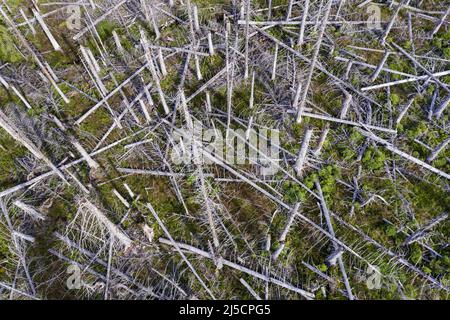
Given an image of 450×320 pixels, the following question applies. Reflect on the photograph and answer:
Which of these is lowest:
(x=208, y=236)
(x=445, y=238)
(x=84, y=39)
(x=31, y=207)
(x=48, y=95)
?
(x=445, y=238)

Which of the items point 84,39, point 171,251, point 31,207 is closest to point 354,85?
point 171,251

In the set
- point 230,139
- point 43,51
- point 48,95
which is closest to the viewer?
point 230,139

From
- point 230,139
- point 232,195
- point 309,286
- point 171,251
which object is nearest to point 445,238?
point 309,286

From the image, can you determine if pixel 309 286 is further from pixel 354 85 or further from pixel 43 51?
pixel 43 51

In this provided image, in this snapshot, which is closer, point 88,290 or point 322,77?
point 88,290

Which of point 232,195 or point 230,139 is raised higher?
point 230,139

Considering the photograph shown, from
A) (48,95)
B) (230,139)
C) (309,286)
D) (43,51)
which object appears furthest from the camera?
(43,51)

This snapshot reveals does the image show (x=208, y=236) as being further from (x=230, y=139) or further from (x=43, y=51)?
(x=43, y=51)

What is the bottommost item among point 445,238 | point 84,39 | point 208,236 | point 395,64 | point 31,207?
point 445,238

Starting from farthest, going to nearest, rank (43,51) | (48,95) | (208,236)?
(43,51) < (48,95) < (208,236)
